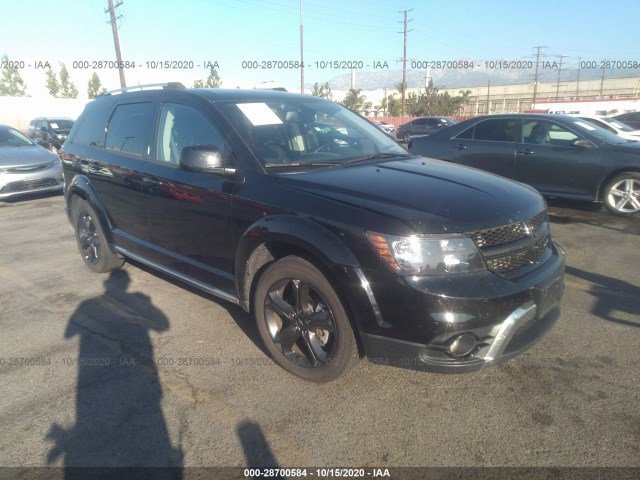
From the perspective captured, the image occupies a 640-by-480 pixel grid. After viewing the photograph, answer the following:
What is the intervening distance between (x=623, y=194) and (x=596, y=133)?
1.02 meters

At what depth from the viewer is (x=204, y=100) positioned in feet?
11.1

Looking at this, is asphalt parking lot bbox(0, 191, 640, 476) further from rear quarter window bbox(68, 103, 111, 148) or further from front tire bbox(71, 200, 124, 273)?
rear quarter window bbox(68, 103, 111, 148)

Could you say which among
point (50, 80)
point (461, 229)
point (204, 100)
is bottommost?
point (461, 229)

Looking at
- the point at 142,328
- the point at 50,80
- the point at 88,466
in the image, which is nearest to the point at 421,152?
the point at 142,328

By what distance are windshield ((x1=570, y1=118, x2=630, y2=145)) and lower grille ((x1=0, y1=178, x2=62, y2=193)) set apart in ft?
31.7

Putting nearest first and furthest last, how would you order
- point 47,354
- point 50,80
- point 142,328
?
point 47,354 → point 142,328 → point 50,80

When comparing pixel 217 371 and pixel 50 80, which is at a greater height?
pixel 50 80

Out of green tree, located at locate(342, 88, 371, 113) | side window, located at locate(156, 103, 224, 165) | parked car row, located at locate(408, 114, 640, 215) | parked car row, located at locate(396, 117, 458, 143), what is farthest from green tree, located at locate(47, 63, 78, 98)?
side window, located at locate(156, 103, 224, 165)

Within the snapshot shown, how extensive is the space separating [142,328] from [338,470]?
215 cm

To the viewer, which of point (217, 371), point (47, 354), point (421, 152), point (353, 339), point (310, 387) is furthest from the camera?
point (421, 152)

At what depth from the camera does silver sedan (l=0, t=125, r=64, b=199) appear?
869 cm

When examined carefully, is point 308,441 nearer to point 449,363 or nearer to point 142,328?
point 449,363

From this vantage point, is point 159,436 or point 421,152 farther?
point 421,152

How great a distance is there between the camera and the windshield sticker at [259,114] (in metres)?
3.31
